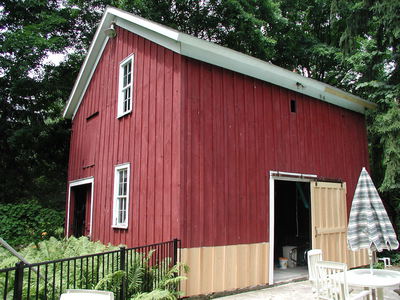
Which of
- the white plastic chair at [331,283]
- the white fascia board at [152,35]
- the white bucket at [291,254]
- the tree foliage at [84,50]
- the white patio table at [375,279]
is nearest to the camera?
the white plastic chair at [331,283]

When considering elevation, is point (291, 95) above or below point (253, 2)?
below

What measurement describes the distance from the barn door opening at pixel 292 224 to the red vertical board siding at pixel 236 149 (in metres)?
1.88

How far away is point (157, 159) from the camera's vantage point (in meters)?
6.92

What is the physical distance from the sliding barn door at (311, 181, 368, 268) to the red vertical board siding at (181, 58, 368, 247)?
0.48 m

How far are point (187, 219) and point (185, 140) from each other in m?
1.40

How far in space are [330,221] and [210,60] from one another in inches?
193

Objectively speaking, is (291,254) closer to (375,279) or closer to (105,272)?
(375,279)

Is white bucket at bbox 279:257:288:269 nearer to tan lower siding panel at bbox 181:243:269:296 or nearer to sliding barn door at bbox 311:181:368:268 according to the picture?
sliding barn door at bbox 311:181:368:268

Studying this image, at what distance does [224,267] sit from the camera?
21.3 ft

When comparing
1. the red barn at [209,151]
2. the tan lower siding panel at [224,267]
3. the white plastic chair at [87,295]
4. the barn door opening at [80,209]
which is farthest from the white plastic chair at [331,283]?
the barn door opening at [80,209]

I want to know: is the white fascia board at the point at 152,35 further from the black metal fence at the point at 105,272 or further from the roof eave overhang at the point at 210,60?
the black metal fence at the point at 105,272

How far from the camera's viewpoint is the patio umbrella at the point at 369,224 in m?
5.17

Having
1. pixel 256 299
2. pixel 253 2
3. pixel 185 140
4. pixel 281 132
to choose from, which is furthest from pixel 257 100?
pixel 253 2

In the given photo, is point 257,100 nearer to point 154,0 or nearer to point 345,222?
point 345,222
